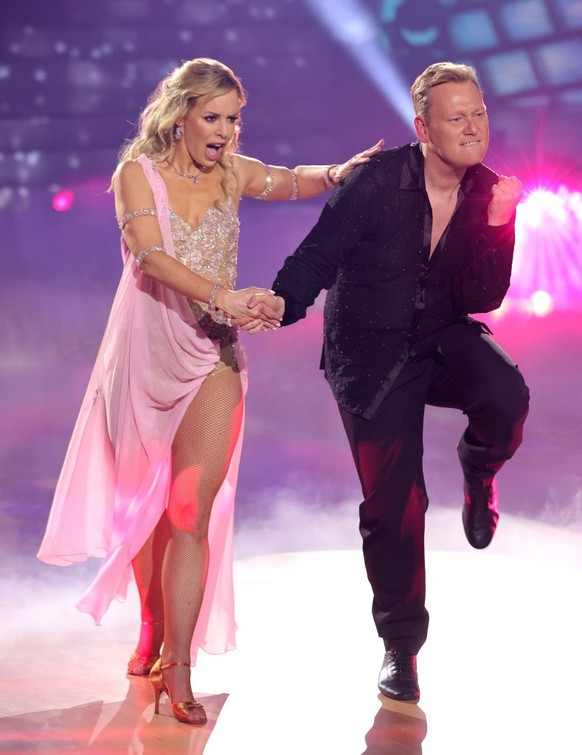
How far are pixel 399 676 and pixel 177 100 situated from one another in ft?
5.20

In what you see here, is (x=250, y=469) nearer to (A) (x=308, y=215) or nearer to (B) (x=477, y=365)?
(A) (x=308, y=215)

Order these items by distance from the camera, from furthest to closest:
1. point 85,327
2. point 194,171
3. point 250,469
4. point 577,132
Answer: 1. point 85,327
2. point 577,132
3. point 250,469
4. point 194,171

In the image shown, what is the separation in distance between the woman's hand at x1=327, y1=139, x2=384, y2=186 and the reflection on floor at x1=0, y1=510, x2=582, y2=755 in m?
1.35

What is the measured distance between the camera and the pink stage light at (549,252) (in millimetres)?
7309

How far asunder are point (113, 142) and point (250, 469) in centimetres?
250

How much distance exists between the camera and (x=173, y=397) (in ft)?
10.4

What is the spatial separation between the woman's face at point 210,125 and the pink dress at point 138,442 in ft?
0.43

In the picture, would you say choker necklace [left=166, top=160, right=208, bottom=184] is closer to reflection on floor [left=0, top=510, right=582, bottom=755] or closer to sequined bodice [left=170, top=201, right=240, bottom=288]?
sequined bodice [left=170, top=201, right=240, bottom=288]

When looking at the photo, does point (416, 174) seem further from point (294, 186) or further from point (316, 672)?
point (316, 672)

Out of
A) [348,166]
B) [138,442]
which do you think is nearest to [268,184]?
[348,166]

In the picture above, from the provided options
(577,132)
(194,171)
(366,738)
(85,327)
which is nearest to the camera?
(366,738)

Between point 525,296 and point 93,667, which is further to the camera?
point 525,296

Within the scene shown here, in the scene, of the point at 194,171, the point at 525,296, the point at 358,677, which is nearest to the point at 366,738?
the point at 358,677

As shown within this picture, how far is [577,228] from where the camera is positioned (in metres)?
7.33
